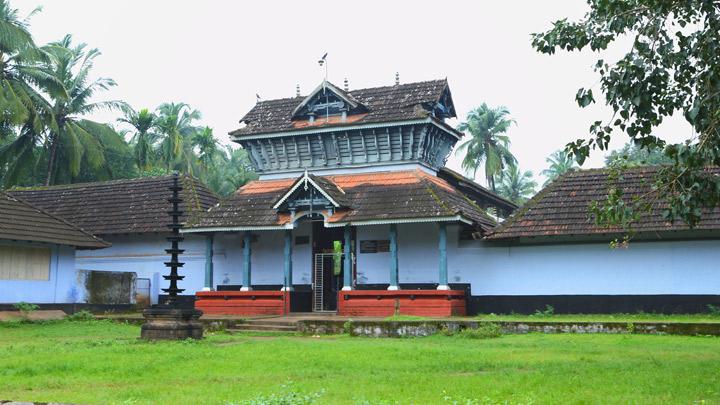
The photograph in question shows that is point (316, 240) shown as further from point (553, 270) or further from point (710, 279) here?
point (710, 279)

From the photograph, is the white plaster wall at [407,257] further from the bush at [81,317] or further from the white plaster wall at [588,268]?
the bush at [81,317]

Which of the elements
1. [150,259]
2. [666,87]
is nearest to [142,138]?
[150,259]

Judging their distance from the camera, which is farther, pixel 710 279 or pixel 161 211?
pixel 161 211

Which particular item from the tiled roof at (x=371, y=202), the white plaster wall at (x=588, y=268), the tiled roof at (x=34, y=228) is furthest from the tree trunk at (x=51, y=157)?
the white plaster wall at (x=588, y=268)

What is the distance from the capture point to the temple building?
70.2ft

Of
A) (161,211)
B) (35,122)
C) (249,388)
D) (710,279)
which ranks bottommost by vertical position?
(249,388)

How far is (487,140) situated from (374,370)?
133 feet

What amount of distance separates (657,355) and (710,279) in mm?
8571

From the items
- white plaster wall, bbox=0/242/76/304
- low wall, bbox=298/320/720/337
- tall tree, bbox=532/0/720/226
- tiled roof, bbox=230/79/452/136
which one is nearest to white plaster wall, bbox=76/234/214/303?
white plaster wall, bbox=0/242/76/304

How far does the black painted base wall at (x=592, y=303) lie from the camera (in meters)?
19.7

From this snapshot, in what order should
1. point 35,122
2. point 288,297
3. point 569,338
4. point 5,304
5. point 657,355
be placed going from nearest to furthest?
point 657,355 → point 569,338 → point 5,304 → point 288,297 → point 35,122

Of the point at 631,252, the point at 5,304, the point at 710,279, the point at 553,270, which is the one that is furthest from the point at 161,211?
the point at 710,279

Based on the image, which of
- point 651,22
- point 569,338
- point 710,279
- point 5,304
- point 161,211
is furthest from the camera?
point 161,211

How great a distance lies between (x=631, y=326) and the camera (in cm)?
1611
